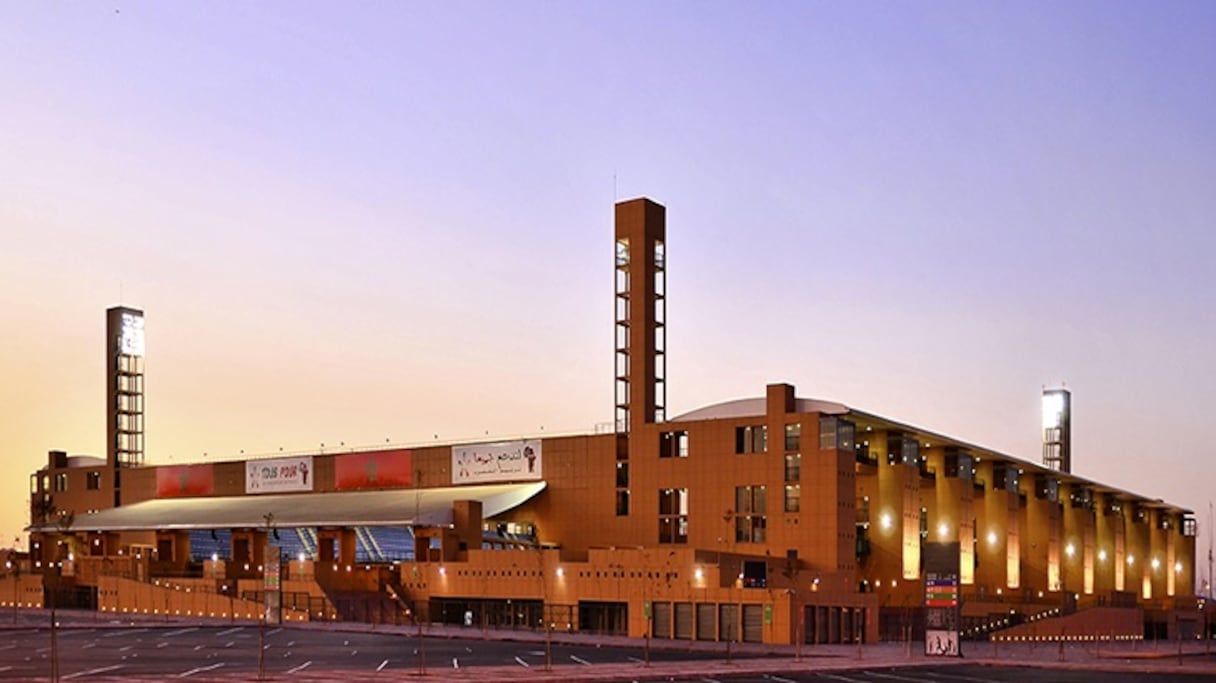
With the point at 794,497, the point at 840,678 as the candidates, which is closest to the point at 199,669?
the point at 840,678

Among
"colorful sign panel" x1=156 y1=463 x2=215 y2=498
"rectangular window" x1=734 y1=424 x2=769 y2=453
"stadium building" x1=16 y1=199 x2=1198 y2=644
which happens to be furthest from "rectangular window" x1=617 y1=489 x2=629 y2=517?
"colorful sign panel" x1=156 y1=463 x2=215 y2=498

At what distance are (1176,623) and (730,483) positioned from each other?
52816 mm

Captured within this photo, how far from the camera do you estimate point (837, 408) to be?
106062 mm

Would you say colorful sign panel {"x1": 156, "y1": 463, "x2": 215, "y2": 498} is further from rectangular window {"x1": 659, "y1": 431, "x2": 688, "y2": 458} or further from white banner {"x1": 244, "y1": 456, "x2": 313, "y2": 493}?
rectangular window {"x1": 659, "y1": 431, "x2": 688, "y2": 458}

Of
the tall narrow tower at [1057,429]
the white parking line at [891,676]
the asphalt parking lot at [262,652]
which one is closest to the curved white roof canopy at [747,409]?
the asphalt parking lot at [262,652]

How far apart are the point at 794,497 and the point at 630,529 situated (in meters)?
14.9

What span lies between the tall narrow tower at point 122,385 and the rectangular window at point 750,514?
7472 cm

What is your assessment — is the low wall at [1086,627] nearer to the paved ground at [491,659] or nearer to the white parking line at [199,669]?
the paved ground at [491,659]

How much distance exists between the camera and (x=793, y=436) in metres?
104

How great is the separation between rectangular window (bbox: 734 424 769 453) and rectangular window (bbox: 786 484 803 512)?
3.48 m

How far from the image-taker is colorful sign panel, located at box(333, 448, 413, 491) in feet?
419

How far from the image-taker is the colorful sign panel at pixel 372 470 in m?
128

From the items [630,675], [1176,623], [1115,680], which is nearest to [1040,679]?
[1115,680]

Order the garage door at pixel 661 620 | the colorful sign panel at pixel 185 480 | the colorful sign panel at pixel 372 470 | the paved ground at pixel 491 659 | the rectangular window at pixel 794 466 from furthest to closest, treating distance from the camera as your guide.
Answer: the colorful sign panel at pixel 185 480 → the colorful sign panel at pixel 372 470 → the rectangular window at pixel 794 466 → the garage door at pixel 661 620 → the paved ground at pixel 491 659
